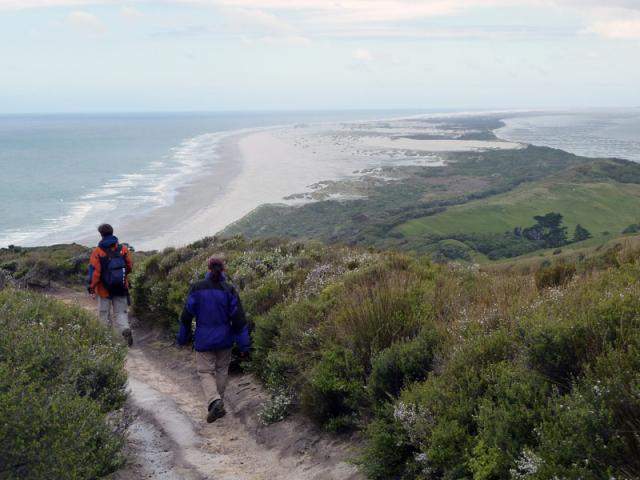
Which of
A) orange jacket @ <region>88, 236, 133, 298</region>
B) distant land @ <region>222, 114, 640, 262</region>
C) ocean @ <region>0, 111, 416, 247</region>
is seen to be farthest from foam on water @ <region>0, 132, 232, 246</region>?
orange jacket @ <region>88, 236, 133, 298</region>

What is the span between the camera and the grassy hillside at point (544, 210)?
72000 mm

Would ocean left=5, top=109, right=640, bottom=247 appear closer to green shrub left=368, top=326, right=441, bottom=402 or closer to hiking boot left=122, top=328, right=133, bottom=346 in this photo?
hiking boot left=122, top=328, right=133, bottom=346

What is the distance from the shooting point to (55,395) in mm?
4789

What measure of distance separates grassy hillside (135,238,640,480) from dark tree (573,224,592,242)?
60.5m

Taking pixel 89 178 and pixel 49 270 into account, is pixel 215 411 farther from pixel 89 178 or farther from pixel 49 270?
pixel 89 178

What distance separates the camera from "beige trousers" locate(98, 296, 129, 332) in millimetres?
10438

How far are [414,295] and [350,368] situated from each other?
117 cm

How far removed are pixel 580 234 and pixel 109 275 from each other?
6426 cm

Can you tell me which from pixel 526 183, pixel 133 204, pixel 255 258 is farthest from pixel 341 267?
pixel 526 183

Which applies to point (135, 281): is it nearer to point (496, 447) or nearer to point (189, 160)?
point (496, 447)

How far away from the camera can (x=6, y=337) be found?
5.61m

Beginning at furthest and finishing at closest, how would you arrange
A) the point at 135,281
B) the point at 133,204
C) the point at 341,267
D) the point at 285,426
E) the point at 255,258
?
the point at 133,204
the point at 135,281
the point at 255,258
the point at 341,267
the point at 285,426

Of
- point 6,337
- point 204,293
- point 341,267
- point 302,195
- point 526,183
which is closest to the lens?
point 6,337

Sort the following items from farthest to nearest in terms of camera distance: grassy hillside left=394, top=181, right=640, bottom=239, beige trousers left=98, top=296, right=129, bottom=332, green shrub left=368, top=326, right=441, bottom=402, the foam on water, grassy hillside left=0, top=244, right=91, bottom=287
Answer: grassy hillside left=394, top=181, right=640, bottom=239 → the foam on water → grassy hillside left=0, top=244, right=91, bottom=287 → beige trousers left=98, top=296, right=129, bottom=332 → green shrub left=368, top=326, right=441, bottom=402
